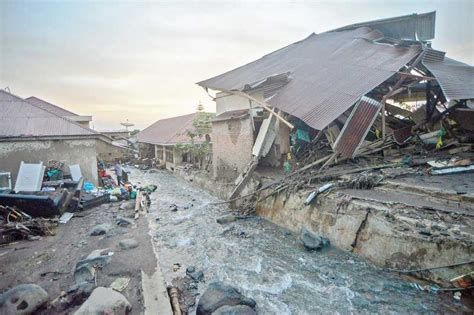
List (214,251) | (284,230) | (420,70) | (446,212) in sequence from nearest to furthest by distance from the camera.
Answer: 1. (446,212)
2. (214,251)
3. (284,230)
4. (420,70)

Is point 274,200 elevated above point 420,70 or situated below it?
below

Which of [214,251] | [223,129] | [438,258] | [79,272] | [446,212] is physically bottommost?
[214,251]

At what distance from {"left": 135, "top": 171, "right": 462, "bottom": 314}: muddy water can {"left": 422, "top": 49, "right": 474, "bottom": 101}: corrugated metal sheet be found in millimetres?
6159

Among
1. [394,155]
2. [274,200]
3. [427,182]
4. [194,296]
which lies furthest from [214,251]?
[394,155]

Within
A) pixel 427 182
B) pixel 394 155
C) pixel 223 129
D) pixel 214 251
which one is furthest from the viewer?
pixel 223 129

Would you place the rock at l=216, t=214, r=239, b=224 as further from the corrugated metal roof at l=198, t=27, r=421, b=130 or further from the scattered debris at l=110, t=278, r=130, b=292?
the scattered debris at l=110, t=278, r=130, b=292

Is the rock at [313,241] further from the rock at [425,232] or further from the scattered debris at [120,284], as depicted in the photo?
the scattered debris at [120,284]

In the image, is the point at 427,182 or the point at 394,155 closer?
the point at 427,182

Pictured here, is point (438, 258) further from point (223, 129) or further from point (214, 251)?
point (223, 129)

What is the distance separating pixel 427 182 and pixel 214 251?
5.70m

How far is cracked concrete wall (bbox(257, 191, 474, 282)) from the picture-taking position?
453cm

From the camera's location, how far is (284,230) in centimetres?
833

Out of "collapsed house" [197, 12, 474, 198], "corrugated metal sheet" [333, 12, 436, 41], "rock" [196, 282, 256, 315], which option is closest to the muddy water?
"rock" [196, 282, 256, 315]

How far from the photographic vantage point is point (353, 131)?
8.84 m
